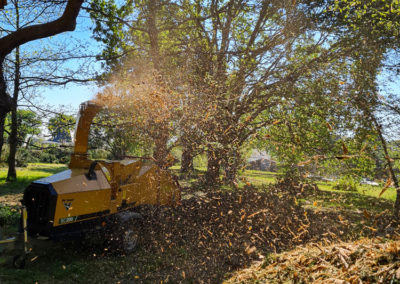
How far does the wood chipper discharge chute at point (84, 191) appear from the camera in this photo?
181 inches

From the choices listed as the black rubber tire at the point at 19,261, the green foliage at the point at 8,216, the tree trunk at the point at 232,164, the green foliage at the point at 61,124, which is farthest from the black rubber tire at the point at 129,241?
the green foliage at the point at 61,124

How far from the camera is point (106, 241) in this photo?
5289 millimetres

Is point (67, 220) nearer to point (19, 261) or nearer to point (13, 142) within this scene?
point (19, 261)

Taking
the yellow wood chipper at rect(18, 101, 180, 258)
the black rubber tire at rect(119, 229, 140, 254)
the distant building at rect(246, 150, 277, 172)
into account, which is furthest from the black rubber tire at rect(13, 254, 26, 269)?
the distant building at rect(246, 150, 277, 172)

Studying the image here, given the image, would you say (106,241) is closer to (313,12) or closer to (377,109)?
(377,109)

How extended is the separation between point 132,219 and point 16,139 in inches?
421

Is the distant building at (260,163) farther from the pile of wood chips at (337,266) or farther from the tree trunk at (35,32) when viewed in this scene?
the tree trunk at (35,32)

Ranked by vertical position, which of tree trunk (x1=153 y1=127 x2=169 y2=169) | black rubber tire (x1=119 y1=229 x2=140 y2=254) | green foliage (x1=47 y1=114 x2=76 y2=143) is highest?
green foliage (x1=47 y1=114 x2=76 y2=143)

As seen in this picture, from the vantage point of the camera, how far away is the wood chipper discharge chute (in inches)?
181

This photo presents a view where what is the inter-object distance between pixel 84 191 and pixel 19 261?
1.52 metres

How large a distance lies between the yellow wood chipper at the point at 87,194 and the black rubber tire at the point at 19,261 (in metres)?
0.37

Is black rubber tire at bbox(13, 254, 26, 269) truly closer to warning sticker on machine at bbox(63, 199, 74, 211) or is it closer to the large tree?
warning sticker on machine at bbox(63, 199, 74, 211)

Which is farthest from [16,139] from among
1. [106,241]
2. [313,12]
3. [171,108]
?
[313,12]

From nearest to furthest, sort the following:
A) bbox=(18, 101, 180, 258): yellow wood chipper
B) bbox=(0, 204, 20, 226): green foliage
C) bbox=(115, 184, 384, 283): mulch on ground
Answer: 1. bbox=(18, 101, 180, 258): yellow wood chipper
2. bbox=(115, 184, 384, 283): mulch on ground
3. bbox=(0, 204, 20, 226): green foliage
